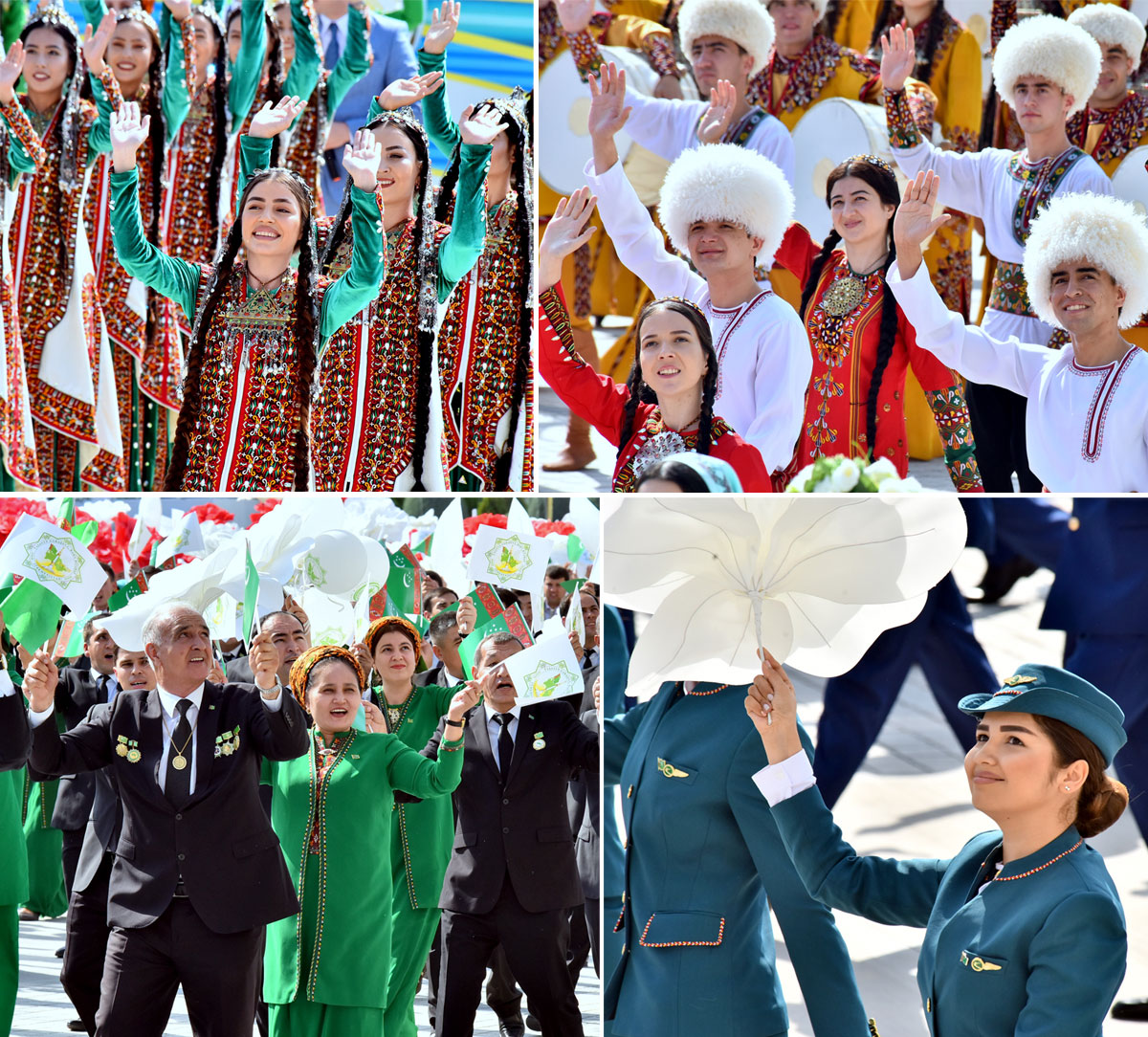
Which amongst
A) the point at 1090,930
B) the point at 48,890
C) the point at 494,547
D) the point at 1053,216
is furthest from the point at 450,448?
the point at 1090,930

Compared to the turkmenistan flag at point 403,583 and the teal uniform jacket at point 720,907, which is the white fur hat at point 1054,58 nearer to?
the turkmenistan flag at point 403,583

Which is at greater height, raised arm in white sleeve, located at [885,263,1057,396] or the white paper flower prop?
raised arm in white sleeve, located at [885,263,1057,396]

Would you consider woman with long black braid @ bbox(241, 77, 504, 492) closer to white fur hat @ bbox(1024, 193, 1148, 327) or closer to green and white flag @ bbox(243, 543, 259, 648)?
green and white flag @ bbox(243, 543, 259, 648)

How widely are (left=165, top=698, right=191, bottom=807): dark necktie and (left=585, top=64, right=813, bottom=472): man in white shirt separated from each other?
1.47 meters

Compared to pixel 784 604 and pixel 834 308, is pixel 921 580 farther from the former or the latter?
pixel 834 308

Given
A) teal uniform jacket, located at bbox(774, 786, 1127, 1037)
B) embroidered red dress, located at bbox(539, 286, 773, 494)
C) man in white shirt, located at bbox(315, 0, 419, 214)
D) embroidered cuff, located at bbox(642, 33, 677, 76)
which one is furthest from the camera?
embroidered cuff, located at bbox(642, 33, 677, 76)

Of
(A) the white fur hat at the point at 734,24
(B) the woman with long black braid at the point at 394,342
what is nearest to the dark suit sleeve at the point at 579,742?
(B) the woman with long black braid at the point at 394,342

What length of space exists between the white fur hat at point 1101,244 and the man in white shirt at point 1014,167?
974 mm

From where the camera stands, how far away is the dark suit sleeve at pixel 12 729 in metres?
3.98

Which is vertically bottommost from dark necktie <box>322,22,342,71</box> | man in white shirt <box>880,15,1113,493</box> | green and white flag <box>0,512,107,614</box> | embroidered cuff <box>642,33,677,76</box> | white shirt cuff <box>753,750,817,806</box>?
white shirt cuff <box>753,750,817,806</box>

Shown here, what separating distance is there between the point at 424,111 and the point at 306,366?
3.27ft

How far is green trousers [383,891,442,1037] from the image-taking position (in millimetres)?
4676

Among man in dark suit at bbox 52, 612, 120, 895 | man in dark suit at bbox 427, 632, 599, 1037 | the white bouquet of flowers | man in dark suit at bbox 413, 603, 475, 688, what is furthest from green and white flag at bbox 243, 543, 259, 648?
the white bouquet of flowers

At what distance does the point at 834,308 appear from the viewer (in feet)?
15.3
